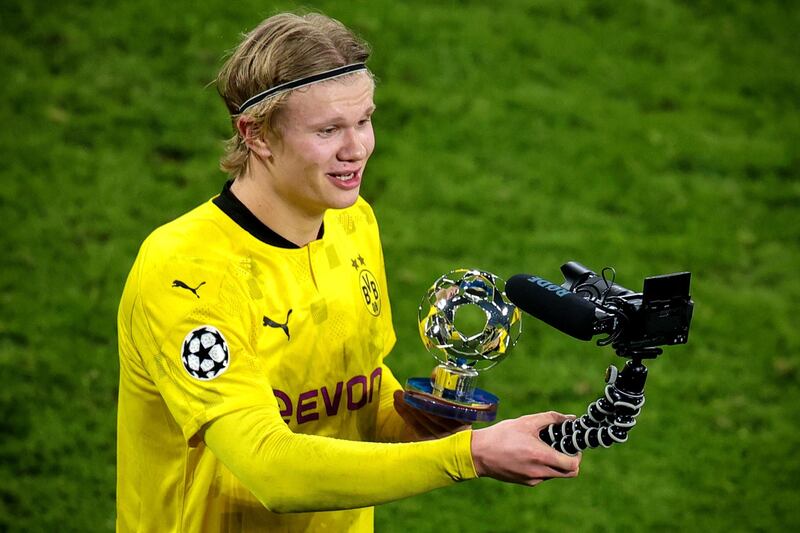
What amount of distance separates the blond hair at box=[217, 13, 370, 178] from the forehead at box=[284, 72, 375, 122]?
1.1 inches

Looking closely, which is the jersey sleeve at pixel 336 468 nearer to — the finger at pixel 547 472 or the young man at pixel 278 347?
the young man at pixel 278 347

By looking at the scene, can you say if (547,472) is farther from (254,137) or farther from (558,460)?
(254,137)

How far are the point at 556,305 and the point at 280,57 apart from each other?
898 mm

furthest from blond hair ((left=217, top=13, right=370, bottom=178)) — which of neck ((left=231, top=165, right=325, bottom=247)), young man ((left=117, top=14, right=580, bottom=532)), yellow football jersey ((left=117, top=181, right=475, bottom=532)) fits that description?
yellow football jersey ((left=117, top=181, right=475, bottom=532))

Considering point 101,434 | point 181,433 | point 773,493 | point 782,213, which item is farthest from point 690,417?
point 181,433

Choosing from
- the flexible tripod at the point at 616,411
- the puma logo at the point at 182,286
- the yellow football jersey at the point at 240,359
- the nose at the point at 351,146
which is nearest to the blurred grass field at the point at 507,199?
the yellow football jersey at the point at 240,359

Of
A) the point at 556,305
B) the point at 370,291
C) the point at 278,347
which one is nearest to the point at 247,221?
the point at 278,347

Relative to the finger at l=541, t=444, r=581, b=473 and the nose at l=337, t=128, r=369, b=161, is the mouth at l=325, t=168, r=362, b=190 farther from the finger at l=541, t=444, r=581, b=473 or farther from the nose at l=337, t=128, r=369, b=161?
the finger at l=541, t=444, r=581, b=473

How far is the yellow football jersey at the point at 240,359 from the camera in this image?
255 centimetres

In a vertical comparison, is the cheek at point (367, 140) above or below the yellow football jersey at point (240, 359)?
above

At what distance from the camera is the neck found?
2834 millimetres

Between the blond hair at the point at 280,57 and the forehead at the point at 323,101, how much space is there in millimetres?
29

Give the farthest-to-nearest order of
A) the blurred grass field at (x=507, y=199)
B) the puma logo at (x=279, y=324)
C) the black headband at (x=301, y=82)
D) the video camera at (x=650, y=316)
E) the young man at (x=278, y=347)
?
the blurred grass field at (x=507, y=199)
the puma logo at (x=279, y=324)
the black headband at (x=301, y=82)
the young man at (x=278, y=347)
the video camera at (x=650, y=316)

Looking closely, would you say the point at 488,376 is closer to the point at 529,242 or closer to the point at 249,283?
the point at 529,242
